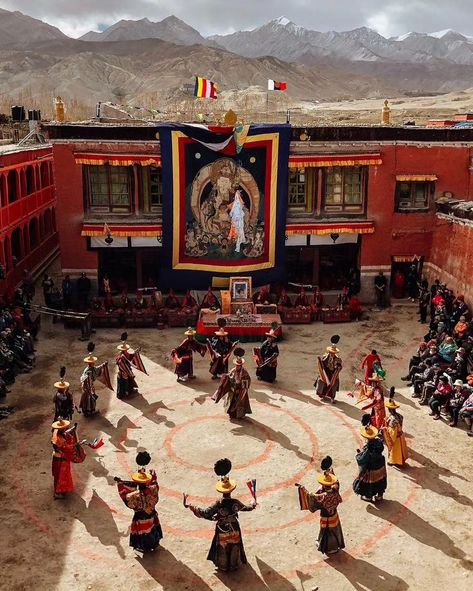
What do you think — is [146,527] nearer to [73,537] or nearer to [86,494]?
[73,537]

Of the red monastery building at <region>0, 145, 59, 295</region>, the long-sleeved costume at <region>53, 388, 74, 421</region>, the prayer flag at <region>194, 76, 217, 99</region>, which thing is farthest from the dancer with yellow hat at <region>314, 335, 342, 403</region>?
the prayer flag at <region>194, 76, 217, 99</region>

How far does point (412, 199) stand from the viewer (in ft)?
83.4

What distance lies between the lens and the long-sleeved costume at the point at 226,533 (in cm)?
1002

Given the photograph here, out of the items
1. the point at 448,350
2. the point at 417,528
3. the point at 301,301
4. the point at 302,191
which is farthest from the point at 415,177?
the point at 417,528

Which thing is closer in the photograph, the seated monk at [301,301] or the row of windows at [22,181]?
the seated monk at [301,301]

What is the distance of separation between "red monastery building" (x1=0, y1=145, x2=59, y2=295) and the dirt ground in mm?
8799

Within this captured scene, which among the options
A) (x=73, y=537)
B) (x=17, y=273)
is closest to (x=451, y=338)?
(x=73, y=537)

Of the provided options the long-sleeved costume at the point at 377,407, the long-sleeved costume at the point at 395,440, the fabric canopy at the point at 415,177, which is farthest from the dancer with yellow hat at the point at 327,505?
the fabric canopy at the point at 415,177

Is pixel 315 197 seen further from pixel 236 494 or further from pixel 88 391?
pixel 236 494

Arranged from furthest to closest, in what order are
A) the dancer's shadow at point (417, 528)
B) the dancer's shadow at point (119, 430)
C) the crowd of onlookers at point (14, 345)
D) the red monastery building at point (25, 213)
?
the red monastery building at point (25, 213) → the crowd of onlookers at point (14, 345) → the dancer's shadow at point (119, 430) → the dancer's shadow at point (417, 528)

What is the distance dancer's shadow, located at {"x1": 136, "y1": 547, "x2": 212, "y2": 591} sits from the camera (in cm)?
1001

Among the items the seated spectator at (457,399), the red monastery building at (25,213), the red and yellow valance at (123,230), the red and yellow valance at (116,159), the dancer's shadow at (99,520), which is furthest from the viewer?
the red monastery building at (25,213)

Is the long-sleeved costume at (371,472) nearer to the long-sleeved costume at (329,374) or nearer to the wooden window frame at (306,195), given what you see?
the long-sleeved costume at (329,374)

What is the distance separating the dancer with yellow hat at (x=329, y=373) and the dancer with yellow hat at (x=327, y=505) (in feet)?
20.3
